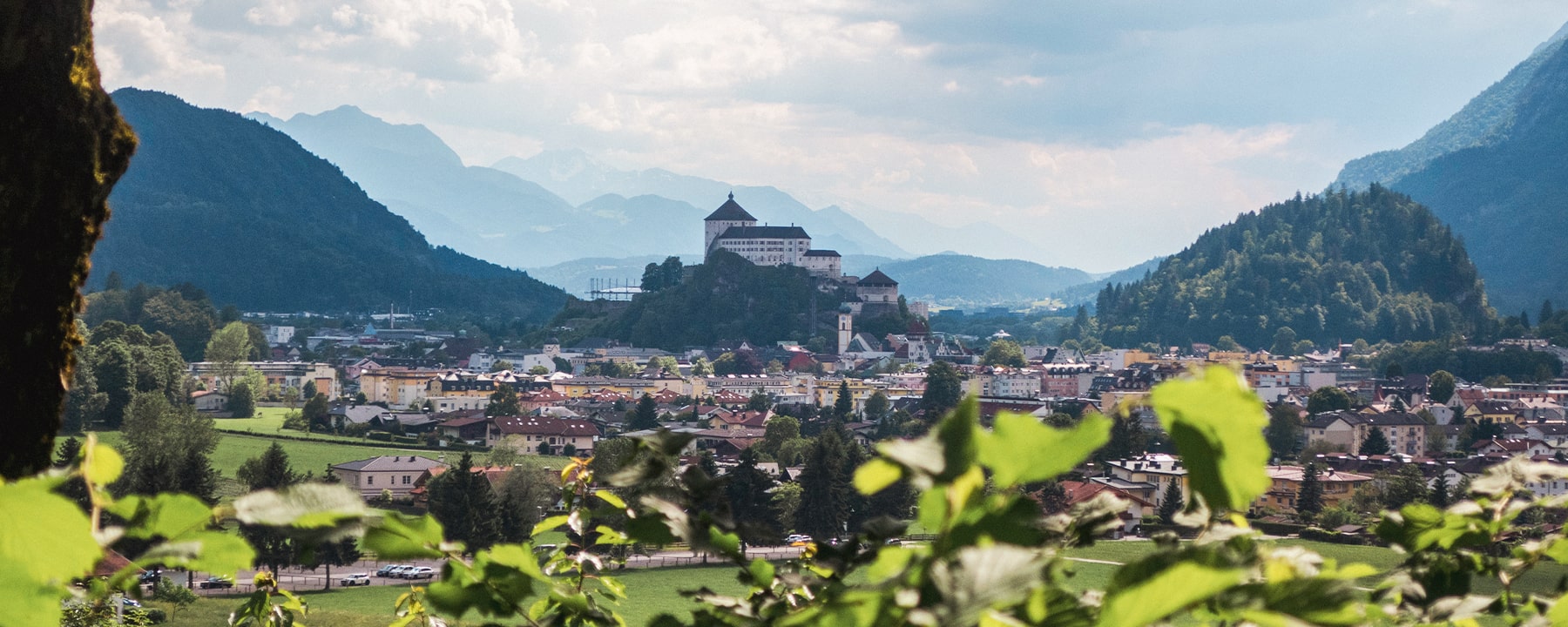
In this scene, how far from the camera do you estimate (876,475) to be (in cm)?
51

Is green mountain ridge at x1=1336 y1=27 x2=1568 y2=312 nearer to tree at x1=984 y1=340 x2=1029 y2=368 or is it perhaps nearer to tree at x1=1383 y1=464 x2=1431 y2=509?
tree at x1=984 y1=340 x2=1029 y2=368

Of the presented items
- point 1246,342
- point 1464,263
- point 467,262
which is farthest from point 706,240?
point 467,262

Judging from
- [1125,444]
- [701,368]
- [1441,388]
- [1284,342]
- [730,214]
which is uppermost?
[730,214]

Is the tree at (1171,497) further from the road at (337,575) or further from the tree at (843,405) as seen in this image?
the tree at (843,405)

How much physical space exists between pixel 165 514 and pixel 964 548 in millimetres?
344

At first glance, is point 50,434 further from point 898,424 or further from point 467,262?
point 467,262

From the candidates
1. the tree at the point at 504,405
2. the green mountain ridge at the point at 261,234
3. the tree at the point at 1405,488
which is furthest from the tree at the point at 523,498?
the green mountain ridge at the point at 261,234

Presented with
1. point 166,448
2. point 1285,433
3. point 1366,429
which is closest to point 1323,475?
point 1285,433

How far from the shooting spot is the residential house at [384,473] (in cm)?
2595

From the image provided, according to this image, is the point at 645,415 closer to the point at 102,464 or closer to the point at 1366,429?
the point at 1366,429

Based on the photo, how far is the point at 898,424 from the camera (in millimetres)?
37281

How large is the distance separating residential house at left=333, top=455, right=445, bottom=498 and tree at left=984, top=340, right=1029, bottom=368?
97.4 ft

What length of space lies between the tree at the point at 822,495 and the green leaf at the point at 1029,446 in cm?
2208

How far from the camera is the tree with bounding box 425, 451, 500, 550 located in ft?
62.1
